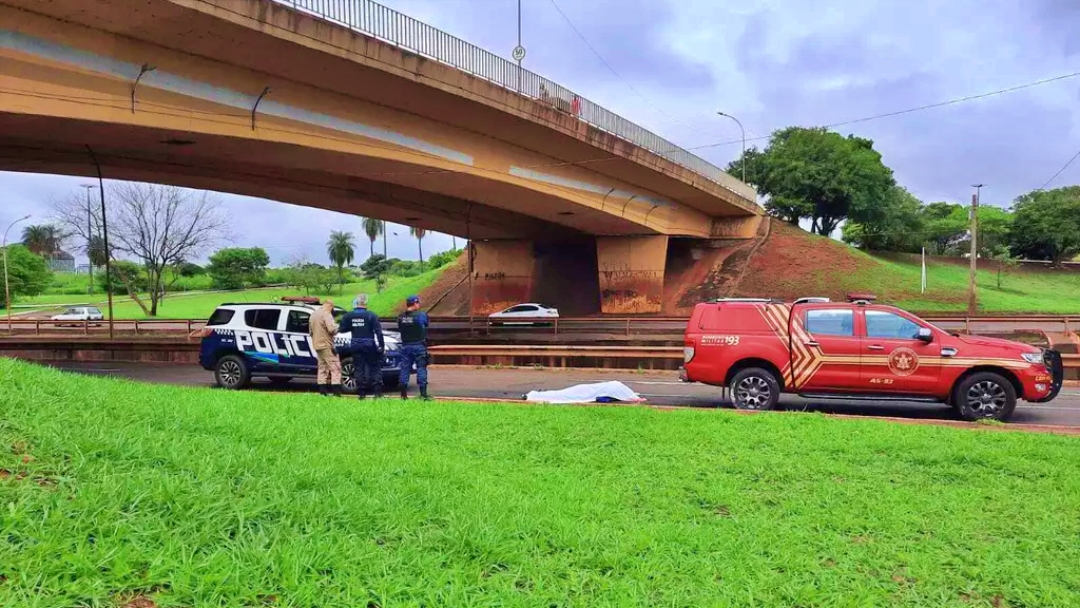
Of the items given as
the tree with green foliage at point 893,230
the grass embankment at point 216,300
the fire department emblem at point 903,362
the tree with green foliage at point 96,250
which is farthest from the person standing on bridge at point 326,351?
the tree with green foliage at point 96,250

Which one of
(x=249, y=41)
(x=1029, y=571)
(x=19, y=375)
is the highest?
(x=249, y=41)

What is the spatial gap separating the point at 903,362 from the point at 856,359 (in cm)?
63

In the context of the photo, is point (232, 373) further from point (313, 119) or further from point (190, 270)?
point (190, 270)

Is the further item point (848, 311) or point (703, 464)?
point (848, 311)

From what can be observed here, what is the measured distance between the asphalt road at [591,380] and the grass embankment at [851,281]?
2157 centimetres

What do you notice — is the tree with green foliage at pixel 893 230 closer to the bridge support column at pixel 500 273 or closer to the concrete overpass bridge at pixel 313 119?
the concrete overpass bridge at pixel 313 119

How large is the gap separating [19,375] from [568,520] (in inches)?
187

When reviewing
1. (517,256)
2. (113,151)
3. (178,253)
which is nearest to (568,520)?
(113,151)

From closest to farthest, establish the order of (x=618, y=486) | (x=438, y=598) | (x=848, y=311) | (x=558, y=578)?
(x=438, y=598), (x=558, y=578), (x=618, y=486), (x=848, y=311)

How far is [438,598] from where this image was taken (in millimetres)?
2895

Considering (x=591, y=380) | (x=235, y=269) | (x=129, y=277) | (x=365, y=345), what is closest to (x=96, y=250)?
(x=129, y=277)

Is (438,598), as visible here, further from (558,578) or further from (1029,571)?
(1029,571)

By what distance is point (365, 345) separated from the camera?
1025cm

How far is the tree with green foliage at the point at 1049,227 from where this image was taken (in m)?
53.2
